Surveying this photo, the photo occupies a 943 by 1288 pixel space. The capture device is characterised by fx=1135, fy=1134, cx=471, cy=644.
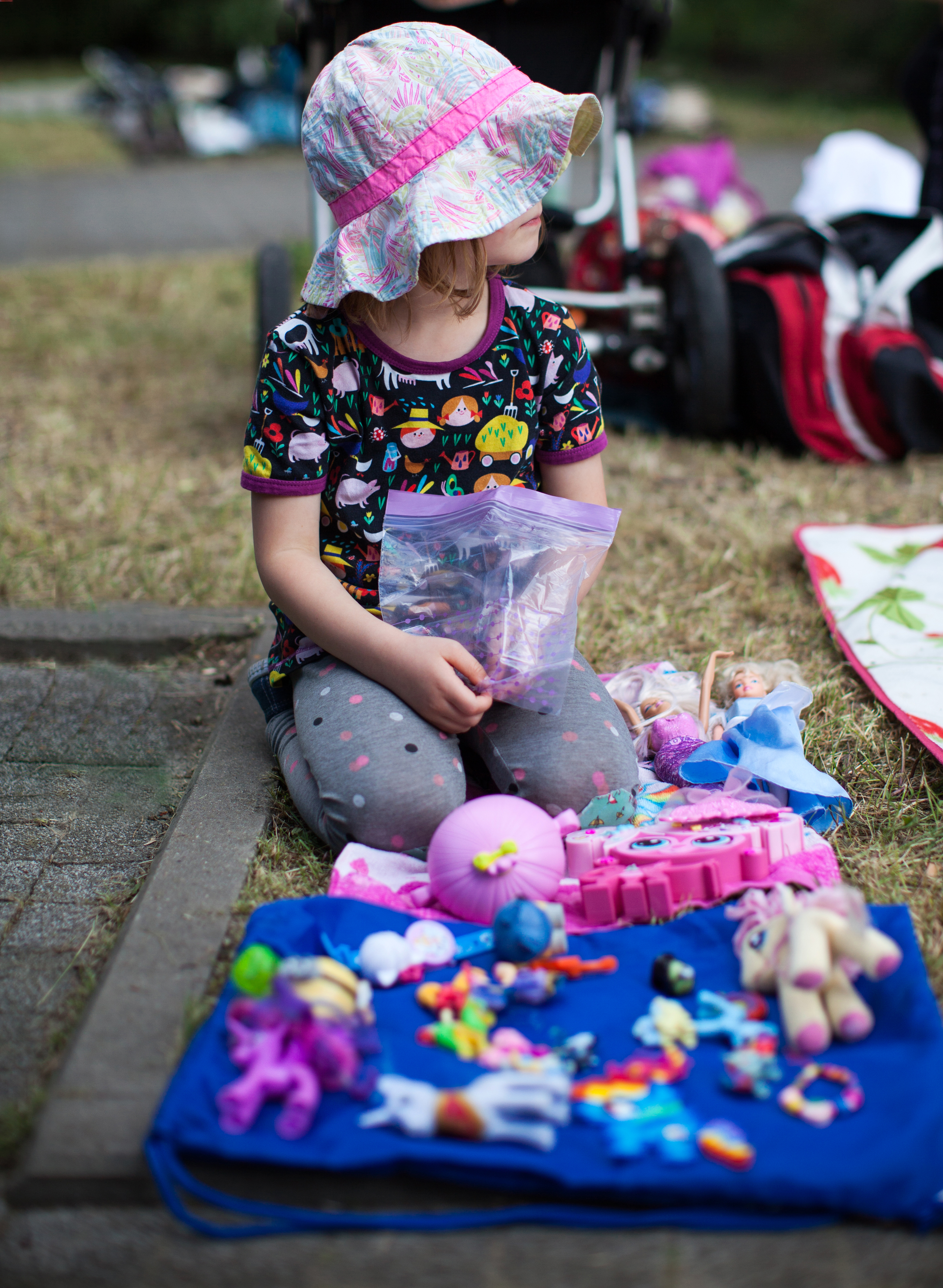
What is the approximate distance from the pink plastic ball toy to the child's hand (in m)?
0.13

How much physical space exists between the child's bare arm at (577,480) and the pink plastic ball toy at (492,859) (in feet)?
1.44

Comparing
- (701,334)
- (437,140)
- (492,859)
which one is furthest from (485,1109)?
(701,334)

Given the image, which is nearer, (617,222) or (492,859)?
(492,859)

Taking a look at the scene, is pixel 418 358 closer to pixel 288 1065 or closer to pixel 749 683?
pixel 749 683

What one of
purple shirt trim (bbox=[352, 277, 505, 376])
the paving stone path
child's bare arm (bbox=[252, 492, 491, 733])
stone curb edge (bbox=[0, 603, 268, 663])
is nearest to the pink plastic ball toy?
child's bare arm (bbox=[252, 492, 491, 733])

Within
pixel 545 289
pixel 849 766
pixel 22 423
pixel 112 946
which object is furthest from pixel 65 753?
pixel 545 289

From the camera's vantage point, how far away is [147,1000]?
1.34 meters

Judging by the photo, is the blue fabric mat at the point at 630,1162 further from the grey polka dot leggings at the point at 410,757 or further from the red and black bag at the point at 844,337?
the red and black bag at the point at 844,337

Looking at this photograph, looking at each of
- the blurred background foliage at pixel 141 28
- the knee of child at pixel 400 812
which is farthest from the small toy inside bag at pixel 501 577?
the blurred background foliage at pixel 141 28

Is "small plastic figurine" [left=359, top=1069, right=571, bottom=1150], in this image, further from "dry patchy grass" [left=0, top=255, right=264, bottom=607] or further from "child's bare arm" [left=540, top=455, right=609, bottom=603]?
"dry patchy grass" [left=0, top=255, right=264, bottom=607]

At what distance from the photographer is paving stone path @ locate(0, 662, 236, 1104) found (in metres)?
1.43

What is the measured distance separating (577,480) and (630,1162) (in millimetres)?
1049

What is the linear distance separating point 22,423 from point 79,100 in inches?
409

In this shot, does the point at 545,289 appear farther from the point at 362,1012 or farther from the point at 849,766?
the point at 362,1012
